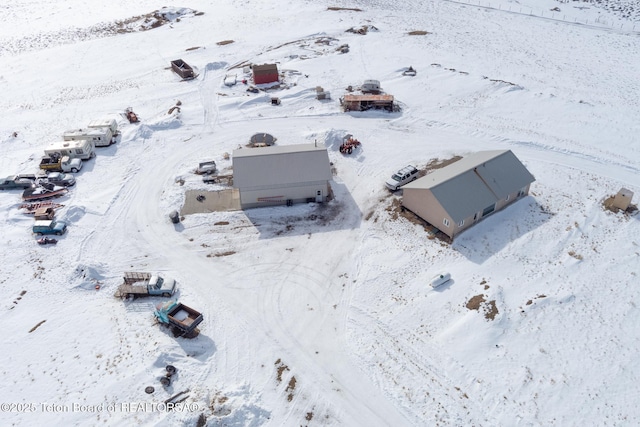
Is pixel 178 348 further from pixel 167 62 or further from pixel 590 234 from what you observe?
pixel 167 62

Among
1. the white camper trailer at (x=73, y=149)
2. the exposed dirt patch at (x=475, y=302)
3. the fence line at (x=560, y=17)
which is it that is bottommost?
the white camper trailer at (x=73, y=149)

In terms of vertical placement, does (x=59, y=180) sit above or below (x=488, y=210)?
below

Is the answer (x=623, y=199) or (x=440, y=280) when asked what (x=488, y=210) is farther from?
(x=623, y=199)

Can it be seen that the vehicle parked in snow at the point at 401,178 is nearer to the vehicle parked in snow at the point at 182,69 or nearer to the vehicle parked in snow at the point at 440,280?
the vehicle parked in snow at the point at 440,280

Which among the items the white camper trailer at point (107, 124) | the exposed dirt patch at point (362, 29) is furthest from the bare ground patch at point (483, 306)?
the exposed dirt patch at point (362, 29)

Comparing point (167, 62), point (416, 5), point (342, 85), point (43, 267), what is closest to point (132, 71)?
point (167, 62)

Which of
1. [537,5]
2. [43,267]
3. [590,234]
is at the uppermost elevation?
[537,5]

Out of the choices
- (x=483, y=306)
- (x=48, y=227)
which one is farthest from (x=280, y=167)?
(x=483, y=306)
